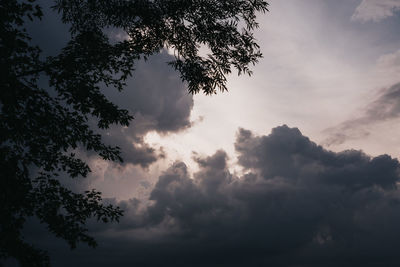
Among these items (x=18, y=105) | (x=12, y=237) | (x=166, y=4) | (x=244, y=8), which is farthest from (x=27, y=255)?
(x=244, y=8)

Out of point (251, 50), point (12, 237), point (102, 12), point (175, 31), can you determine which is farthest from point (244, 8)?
point (12, 237)

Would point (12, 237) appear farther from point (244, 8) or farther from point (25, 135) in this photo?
point (244, 8)

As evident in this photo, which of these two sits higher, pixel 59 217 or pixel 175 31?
pixel 175 31

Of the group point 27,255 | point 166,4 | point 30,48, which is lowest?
point 27,255

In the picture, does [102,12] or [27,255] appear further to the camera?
[102,12]

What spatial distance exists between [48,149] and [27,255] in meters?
2.88

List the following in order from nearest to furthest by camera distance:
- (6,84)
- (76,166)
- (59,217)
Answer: (6,84), (59,217), (76,166)

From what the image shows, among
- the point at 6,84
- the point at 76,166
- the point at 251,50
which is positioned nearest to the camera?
the point at 6,84

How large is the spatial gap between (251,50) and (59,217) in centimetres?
848

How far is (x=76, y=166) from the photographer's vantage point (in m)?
10.7

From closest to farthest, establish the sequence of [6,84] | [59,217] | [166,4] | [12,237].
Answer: [6,84] → [12,237] → [59,217] → [166,4]

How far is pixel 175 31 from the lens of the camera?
41.1 feet

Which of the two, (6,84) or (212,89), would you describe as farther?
(212,89)

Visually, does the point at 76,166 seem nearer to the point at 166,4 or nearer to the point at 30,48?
the point at 30,48
